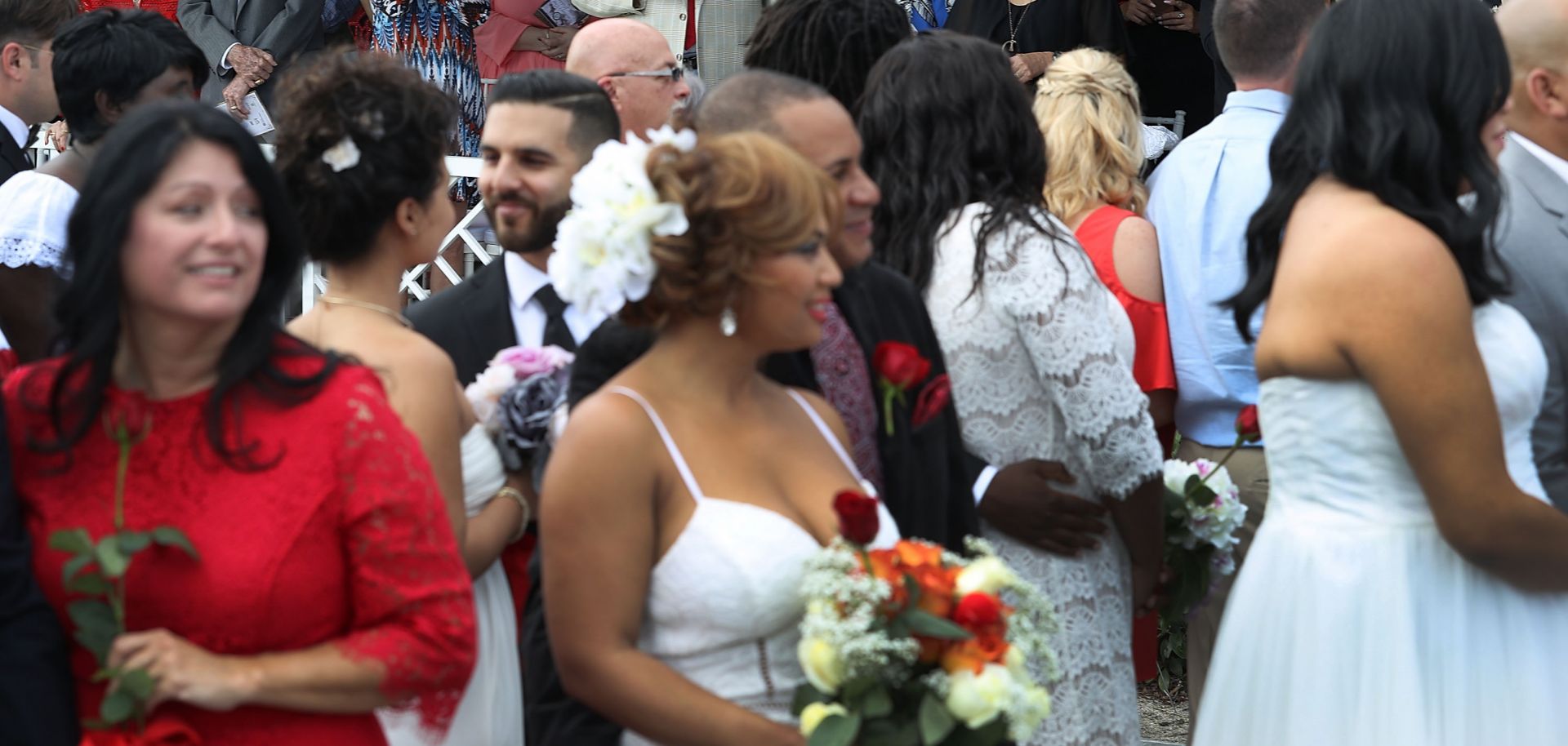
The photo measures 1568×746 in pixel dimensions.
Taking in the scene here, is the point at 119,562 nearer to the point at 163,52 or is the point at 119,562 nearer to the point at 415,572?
the point at 415,572

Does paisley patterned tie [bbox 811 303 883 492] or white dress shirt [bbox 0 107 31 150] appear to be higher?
paisley patterned tie [bbox 811 303 883 492]

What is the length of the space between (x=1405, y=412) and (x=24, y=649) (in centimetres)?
235

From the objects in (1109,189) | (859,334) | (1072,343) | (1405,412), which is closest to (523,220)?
(859,334)

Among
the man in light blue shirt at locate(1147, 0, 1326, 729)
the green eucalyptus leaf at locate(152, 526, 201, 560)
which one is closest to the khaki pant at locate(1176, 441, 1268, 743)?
the man in light blue shirt at locate(1147, 0, 1326, 729)

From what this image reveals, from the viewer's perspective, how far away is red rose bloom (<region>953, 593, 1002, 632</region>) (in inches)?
97.7

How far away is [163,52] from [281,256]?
2.88 meters

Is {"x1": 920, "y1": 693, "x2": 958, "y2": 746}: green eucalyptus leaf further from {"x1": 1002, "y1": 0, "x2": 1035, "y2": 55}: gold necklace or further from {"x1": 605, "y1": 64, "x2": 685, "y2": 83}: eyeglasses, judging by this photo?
{"x1": 1002, "y1": 0, "x2": 1035, "y2": 55}: gold necklace

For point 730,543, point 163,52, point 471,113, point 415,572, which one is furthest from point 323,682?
point 471,113

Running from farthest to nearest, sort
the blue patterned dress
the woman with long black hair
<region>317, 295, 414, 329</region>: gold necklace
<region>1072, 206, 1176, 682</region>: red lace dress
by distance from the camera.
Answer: the blue patterned dress → <region>1072, 206, 1176, 682</region>: red lace dress → <region>317, 295, 414, 329</region>: gold necklace → the woman with long black hair

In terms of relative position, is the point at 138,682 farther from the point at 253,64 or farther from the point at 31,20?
the point at 253,64

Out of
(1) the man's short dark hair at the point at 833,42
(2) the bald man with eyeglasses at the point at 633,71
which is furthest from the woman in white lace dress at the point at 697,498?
(2) the bald man with eyeglasses at the point at 633,71

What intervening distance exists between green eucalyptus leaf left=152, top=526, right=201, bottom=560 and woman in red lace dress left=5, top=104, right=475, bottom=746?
5 cm

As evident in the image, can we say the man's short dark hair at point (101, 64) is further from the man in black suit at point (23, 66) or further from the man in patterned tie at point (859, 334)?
the man in patterned tie at point (859, 334)

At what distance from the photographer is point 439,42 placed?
8.22 meters
